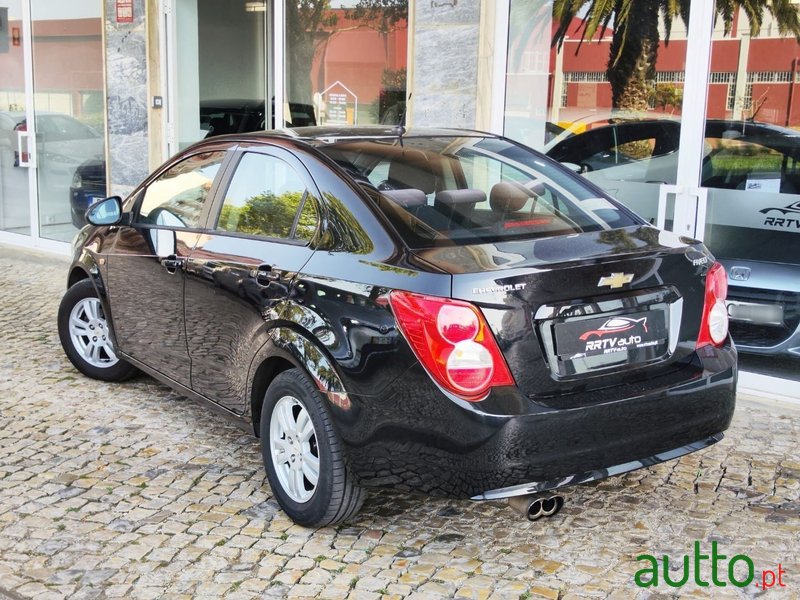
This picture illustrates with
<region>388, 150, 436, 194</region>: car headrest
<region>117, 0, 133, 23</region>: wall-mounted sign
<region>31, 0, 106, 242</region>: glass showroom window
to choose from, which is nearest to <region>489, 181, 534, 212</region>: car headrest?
<region>388, 150, 436, 194</region>: car headrest

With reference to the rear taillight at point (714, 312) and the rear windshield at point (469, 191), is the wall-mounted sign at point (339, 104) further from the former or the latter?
the rear taillight at point (714, 312)

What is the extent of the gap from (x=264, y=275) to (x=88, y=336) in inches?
94.2

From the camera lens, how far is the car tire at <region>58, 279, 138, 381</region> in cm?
592

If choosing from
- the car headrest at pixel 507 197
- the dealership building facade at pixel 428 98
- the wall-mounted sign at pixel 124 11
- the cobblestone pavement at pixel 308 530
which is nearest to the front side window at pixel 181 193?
the cobblestone pavement at pixel 308 530

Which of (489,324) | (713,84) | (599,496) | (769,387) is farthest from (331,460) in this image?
(713,84)

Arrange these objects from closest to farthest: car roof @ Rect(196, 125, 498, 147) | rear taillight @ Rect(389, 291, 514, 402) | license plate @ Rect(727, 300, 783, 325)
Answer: rear taillight @ Rect(389, 291, 514, 402) < car roof @ Rect(196, 125, 498, 147) < license plate @ Rect(727, 300, 783, 325)

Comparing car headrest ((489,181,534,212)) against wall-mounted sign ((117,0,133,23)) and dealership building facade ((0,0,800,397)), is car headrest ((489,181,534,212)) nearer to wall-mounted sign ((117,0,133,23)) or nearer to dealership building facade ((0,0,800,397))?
dealership building facade ((0,0,800,397))

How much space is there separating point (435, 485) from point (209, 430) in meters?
2.13

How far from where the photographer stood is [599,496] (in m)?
4.34

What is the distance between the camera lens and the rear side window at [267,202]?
411 centimetres

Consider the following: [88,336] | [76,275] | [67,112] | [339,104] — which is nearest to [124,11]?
[67,112]

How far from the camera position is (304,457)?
12.9ft

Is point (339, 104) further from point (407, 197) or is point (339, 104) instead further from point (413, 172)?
point (407, 197)

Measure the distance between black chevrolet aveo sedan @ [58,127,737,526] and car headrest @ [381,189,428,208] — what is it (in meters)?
0.02
